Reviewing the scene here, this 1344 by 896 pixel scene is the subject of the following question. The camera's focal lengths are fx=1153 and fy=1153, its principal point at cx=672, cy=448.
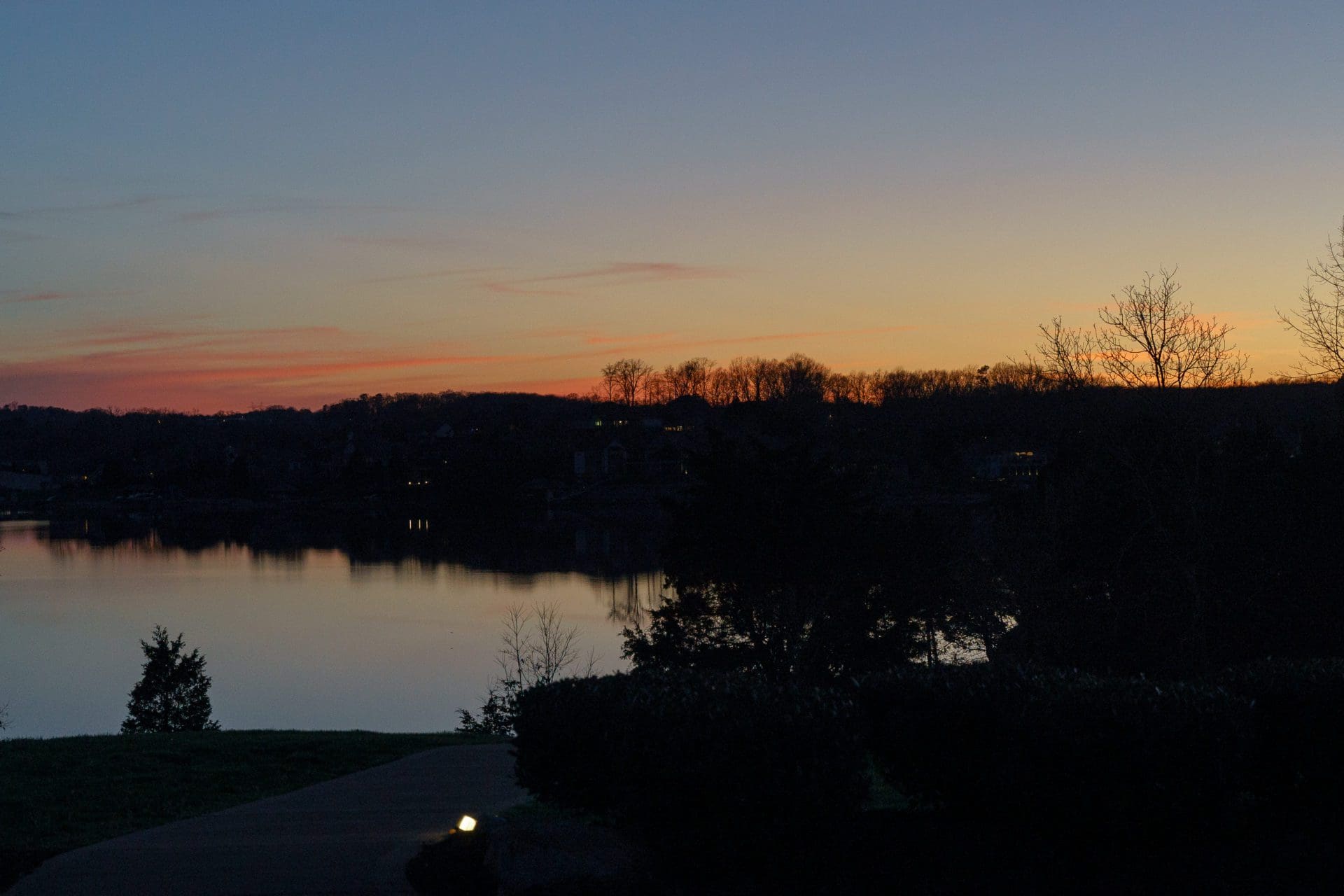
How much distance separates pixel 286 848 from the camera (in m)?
6.19

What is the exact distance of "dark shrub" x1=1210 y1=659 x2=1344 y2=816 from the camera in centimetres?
604

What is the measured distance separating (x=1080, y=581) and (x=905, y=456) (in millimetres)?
38550

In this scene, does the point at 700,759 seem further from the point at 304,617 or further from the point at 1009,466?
the point at 1009,466

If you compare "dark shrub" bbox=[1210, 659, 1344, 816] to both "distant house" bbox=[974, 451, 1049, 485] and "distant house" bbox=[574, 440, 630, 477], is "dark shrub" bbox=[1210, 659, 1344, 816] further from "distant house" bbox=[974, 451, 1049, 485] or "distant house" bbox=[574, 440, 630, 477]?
"distant house" bbox=[574, 440, 630, 477]

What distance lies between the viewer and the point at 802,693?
18.5 feet

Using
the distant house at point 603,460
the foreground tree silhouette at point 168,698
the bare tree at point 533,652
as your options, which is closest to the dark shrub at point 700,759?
the bare tree at point 533,652

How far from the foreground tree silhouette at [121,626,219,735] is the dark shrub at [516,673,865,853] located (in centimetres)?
1733

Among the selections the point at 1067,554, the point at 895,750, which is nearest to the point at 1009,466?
the point at 1067,554

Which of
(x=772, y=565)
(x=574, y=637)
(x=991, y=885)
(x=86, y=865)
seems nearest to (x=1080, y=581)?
(x=772, y=565)

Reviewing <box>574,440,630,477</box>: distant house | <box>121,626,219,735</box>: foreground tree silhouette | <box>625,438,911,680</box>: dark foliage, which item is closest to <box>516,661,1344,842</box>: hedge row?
<box>625,438,911,680</box>: dark foliage

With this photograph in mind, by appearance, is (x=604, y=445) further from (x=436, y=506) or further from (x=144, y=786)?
(x=144, y=786)

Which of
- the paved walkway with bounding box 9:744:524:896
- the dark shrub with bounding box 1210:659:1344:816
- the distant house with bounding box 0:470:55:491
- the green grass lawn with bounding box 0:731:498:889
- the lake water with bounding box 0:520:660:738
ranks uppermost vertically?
the distant house with bounding box 0:470:55:491

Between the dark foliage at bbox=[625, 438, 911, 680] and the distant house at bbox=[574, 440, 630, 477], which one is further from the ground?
the distant house at bbox=[574, 440, 630, 477]

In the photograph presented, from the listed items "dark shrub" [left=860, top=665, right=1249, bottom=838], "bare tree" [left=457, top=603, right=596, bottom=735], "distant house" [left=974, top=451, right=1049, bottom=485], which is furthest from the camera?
"distant house" [left=974, top=451, right=1049, bottom=485]
